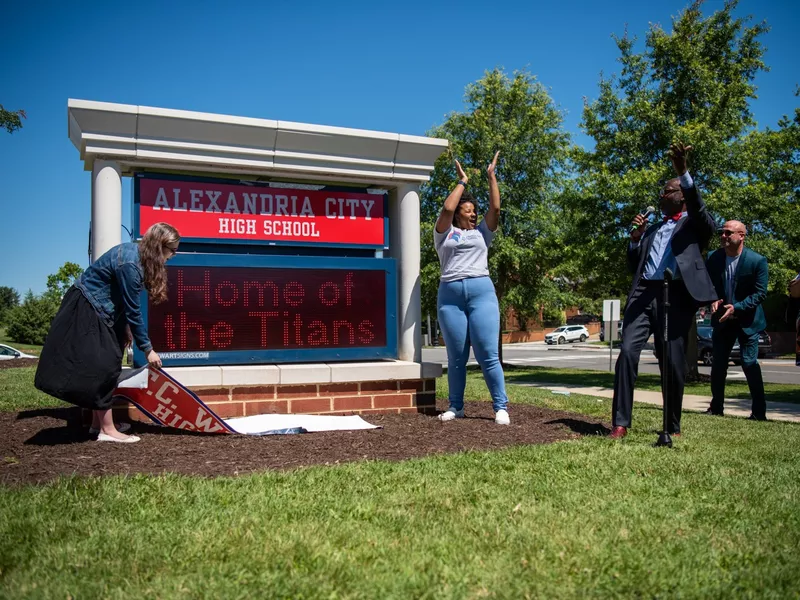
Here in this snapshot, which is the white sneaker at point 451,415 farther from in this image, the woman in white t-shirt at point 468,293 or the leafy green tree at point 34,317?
the leafy green tree at point 34,317

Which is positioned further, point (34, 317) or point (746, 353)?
point (34, 317)

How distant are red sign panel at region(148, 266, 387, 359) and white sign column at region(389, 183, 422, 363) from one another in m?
0.24

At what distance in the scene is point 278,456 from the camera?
4.47 meters

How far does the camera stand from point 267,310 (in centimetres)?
605

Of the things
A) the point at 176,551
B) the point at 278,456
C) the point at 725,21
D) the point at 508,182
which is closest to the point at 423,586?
the point at 176,551

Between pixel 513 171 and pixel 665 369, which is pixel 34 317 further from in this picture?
pixel 665 369

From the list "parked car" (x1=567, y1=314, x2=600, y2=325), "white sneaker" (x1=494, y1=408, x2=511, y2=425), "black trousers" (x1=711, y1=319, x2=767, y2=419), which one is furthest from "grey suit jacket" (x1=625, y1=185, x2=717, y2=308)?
"parked car" (x1=567, y1=314, x2=600, y2=325)

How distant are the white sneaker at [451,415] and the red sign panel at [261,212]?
1.79m

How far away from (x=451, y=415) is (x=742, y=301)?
10.7 feet

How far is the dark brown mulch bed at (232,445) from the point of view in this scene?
4.11 meters

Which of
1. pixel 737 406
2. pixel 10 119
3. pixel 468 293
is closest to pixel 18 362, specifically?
pixel 10 119

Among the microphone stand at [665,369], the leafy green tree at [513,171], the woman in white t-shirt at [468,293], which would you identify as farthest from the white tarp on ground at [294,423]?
the leafy green tree at [513,171]

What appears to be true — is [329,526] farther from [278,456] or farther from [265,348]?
[265,348]

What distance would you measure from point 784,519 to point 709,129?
12.9 metres
